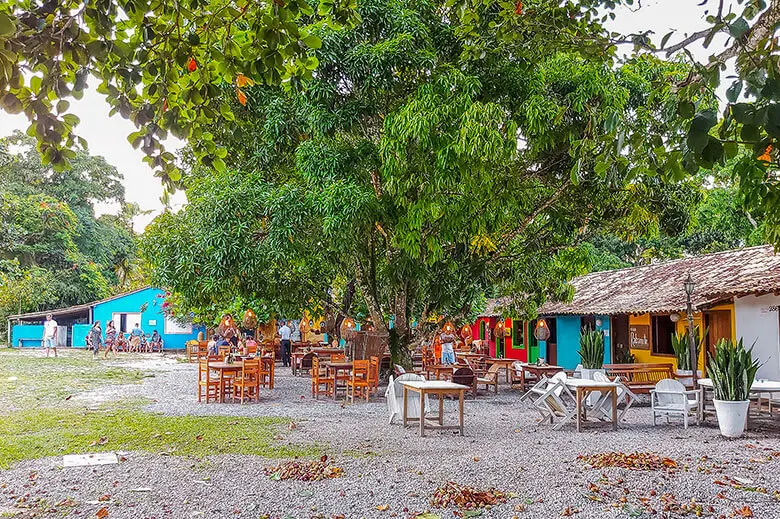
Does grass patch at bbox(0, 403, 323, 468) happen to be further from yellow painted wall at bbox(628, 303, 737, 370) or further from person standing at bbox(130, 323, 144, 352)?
person standing at bbox(130, 323, 144, 352)

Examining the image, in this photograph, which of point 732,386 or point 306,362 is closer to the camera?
point 732,386

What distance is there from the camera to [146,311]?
34.8 m

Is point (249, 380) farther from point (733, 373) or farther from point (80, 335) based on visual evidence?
point (80, 335)

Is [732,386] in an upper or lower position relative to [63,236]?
lower

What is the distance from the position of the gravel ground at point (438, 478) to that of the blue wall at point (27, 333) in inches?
1185

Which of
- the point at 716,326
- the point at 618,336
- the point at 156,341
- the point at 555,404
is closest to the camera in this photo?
the point at 555,404

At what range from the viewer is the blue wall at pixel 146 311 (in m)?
34.3

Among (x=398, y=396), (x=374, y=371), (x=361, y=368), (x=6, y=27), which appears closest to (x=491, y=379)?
(x=374, y=371)

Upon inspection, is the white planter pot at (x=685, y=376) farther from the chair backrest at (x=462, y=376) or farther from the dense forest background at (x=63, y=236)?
the dense forest background at (x=63, y=236)

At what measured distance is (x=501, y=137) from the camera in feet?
33.6

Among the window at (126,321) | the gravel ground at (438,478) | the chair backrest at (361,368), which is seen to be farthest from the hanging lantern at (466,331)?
the window at (126,321)

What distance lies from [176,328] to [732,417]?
30680 mm

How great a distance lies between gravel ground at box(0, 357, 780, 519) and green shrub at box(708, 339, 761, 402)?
630 mm

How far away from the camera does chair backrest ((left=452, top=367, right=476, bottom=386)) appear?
14.1 meters
